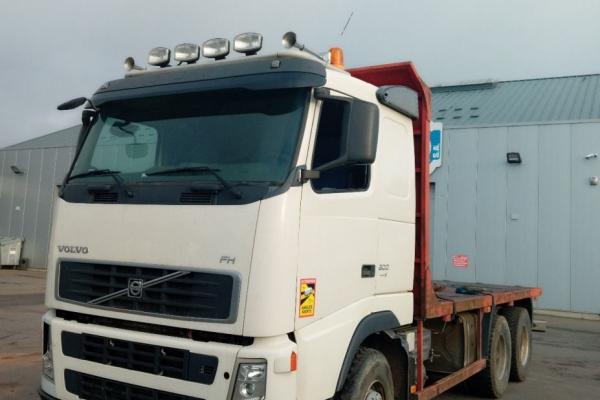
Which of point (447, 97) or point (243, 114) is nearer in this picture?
point (243, 114)

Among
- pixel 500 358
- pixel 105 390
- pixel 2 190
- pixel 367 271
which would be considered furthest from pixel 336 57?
pixel 2 190

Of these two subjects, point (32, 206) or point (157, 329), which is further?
point (32, 206)

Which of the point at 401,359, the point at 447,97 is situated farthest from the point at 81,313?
the point at 447,97

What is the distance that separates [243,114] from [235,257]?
3.20ft

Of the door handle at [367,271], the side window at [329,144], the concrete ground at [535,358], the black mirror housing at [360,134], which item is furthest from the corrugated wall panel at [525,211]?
the black mirror housing at [360,134]

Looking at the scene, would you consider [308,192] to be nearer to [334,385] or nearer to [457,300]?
[334,385]

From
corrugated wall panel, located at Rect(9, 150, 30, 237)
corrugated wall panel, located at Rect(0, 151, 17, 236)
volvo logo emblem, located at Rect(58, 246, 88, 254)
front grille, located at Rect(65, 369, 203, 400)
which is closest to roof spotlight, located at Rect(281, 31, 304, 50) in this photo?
volvo logo emblem, located at Rect(58, 246, 88, 254)

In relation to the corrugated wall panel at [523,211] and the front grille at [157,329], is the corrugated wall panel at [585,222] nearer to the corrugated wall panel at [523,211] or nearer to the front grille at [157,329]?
the corrugated wall panel at [523,211]

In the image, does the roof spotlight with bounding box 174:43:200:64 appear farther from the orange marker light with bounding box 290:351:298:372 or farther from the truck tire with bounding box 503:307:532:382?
the truck tire with bounding box 503:307:532:382

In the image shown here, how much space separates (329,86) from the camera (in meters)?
3.83

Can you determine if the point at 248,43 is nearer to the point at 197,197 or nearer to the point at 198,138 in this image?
the point at 198,138

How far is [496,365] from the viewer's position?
7156 mm

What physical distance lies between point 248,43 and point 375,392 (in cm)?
264

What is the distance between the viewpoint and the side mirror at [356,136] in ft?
11.8
